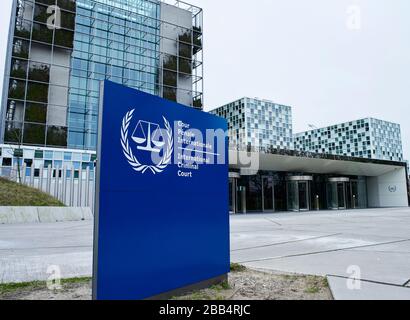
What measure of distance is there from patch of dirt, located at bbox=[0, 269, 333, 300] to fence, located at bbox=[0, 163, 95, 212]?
19733mm

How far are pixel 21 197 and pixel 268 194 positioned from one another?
20024 mm

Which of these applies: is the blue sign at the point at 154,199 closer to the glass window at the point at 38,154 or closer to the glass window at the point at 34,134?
the glass window at the point at 38,154

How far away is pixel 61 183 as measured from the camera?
76.1ft

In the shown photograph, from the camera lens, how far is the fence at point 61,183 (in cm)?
2245

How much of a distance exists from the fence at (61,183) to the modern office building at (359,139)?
8947cm

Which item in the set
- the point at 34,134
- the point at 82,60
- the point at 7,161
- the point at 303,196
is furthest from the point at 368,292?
the point at 82,60

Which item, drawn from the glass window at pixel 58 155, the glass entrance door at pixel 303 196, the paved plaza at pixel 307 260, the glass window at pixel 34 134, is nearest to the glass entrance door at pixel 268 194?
the glass entrance door at pixel 303 196

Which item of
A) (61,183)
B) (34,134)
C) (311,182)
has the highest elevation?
(34,134)

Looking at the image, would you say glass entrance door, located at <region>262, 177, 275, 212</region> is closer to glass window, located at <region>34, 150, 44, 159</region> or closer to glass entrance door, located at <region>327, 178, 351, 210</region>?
glass entrance door, located at <region>327, 178, 351, 210</region>

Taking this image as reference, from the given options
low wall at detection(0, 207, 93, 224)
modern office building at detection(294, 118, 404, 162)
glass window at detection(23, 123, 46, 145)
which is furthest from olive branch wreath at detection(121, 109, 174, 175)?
modern office building at detection(294, 118, 404, 162)

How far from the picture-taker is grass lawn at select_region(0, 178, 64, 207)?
55.8ft

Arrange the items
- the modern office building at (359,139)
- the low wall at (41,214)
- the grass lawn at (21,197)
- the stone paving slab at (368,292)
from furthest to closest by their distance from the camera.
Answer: the modern office building at (359,139)
the grass lawn at (21,197)
the low wall at (41,214)
the stone paving slab at (368,292)

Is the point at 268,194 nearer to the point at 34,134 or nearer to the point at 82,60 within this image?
the point at 34,134

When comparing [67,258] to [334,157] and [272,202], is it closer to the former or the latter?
[272,202]
